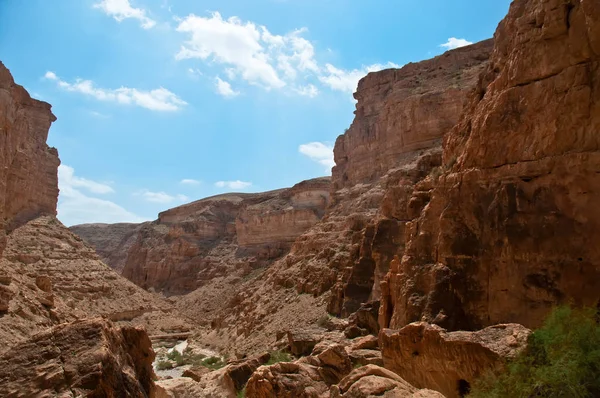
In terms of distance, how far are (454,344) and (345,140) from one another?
5065 centimetres

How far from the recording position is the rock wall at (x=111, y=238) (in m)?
108

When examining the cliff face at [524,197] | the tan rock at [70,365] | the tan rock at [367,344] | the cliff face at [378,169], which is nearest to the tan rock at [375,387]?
the tan rock at [70,365]

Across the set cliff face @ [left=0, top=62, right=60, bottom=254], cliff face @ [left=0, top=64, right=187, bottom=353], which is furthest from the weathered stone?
cliff face @ [left=0, top=62, right=60, bottom=254]

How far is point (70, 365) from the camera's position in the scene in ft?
21.5

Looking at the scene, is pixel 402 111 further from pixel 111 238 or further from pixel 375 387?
pixel 111 238

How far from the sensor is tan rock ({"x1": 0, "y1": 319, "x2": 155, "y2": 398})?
6270 millimetres

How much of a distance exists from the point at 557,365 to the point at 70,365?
25.7 feet

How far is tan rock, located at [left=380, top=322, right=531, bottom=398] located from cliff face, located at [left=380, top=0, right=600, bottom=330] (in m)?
1.48

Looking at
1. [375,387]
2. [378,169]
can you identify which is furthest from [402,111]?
[375,387]

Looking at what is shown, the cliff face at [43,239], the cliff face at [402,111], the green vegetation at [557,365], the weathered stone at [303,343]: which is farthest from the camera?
the cliff face at [402,111]

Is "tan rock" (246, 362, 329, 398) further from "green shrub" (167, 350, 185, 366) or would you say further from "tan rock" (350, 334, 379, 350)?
"green shrub" (167, 350, 185, 366)

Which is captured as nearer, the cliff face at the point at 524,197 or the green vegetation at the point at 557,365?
the green vegetation at the point at 557,365

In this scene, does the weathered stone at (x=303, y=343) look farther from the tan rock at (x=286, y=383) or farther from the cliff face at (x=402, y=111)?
the cliff face at (x=402, y=111)

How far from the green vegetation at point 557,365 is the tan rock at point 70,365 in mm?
6670
